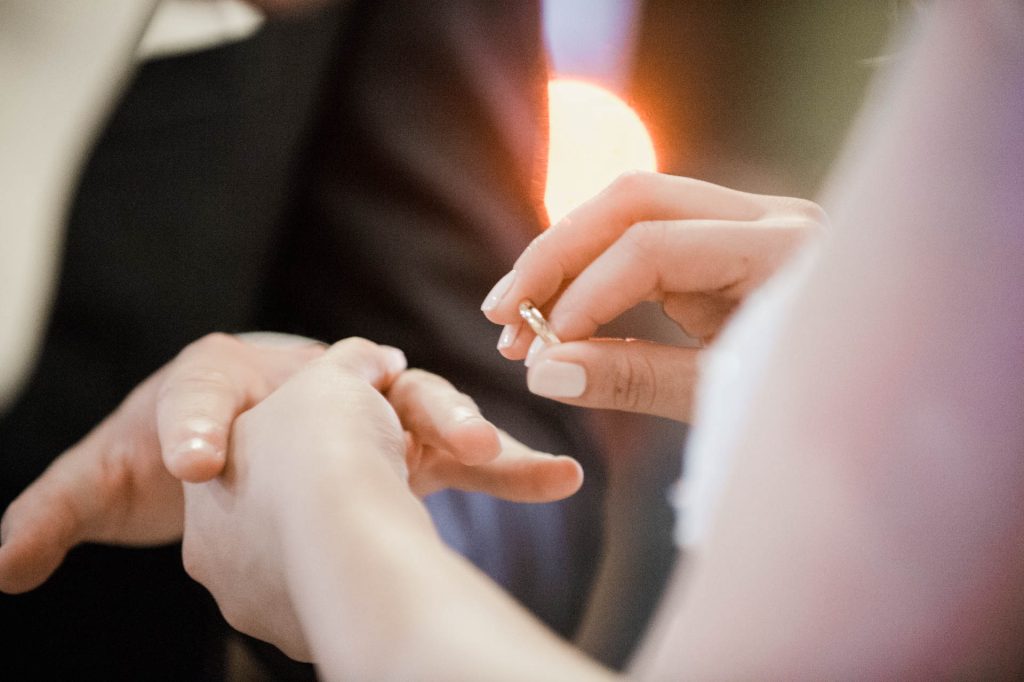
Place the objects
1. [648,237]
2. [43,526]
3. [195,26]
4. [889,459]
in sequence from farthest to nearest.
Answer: [195,26], [43,526], [648,237], [889,459]

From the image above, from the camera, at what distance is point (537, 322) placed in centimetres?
34

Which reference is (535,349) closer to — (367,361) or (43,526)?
(367,361)

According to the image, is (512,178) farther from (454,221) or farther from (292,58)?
(292,58)

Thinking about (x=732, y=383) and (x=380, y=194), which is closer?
(x=732, y=383)

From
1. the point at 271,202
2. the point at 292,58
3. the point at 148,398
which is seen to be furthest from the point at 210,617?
the point at 292,58

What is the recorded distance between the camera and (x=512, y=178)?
19.3 inches

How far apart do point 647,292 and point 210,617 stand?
0.40 meters

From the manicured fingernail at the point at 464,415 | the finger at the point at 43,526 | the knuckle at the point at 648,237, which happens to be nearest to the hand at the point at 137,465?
Answer: the finger at the point at 43,526

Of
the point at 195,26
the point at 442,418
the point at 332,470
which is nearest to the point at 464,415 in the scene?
the point at 442,418

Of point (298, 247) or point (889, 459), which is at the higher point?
point (889, 459)

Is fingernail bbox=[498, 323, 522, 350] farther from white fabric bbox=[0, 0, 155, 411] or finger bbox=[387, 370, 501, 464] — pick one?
white fabric bbox=[0, 0, 155, 411]

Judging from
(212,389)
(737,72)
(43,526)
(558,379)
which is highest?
(737,72)

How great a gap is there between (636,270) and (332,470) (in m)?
0.16

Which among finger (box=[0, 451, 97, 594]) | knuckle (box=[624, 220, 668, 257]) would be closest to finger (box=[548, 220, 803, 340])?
knuckle (box=[624, 220, 668, 257])
